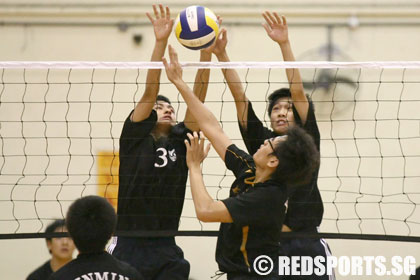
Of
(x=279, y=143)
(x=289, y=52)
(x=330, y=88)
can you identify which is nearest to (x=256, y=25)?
(x=330, y=88)

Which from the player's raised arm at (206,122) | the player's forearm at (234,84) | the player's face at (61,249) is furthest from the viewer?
the player's face at (61,249)

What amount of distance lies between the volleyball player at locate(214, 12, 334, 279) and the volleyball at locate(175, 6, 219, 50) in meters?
0.23

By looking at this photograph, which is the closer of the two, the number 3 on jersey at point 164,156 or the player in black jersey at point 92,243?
the player in black jersey at point 92,243

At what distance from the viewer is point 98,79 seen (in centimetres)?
915

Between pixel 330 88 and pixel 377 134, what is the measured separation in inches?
30.8

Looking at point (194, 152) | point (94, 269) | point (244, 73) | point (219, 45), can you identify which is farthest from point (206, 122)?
point (244, 73)

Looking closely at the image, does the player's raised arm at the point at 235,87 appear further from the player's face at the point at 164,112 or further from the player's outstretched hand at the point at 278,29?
the player's face at the point at 164,112

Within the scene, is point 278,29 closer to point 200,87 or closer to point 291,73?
point 291,73

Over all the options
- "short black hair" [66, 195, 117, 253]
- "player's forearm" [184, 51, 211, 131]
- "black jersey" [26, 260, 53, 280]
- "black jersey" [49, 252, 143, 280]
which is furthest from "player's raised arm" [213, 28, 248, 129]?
"black jersey" [26, 260, 53, 280]

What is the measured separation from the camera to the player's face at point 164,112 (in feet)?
18.4

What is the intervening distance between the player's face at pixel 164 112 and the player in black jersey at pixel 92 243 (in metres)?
1.55

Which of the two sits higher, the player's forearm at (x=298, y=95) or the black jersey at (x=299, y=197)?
the player's forearm at (x=298, y=95)

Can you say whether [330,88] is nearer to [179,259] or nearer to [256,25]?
[256,25]

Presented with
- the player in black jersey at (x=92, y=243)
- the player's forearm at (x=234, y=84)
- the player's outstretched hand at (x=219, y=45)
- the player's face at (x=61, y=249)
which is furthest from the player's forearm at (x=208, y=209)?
the player's face at (x=61, y=249)
